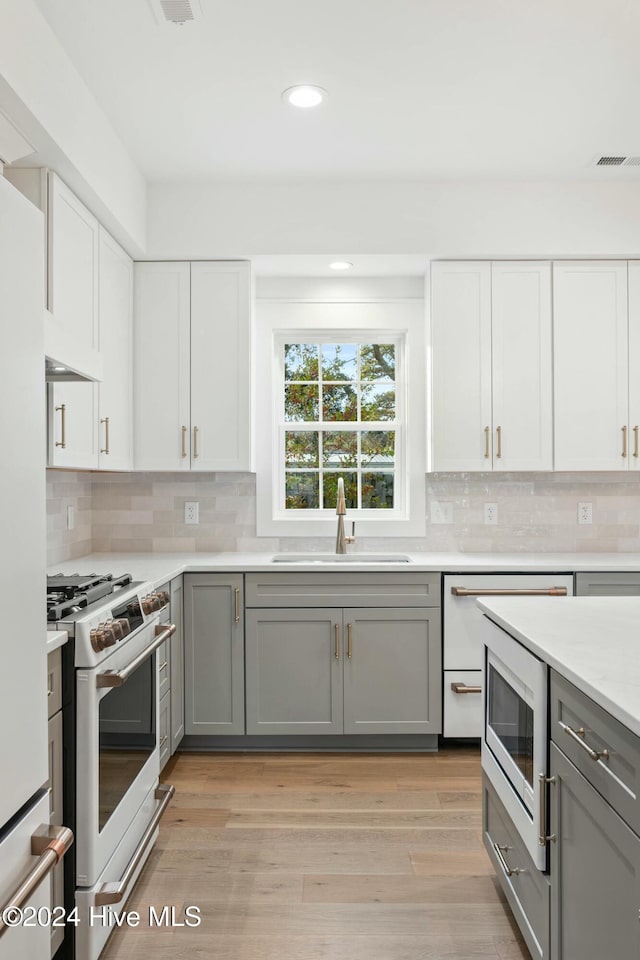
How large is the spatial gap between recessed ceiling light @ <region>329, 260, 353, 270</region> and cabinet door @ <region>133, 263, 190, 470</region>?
0.75 meters

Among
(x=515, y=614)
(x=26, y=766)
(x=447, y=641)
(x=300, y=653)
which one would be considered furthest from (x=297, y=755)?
(x=26, y=766)

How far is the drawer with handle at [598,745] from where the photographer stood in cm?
110

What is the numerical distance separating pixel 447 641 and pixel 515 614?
1.29 meters

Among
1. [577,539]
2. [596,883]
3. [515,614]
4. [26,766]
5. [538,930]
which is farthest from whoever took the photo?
[577,539]

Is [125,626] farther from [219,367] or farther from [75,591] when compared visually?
[219,367]

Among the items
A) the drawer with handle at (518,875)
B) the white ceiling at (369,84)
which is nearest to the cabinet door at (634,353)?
the white ceiling at (369,84)

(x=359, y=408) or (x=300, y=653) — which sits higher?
(x=359, y=408)

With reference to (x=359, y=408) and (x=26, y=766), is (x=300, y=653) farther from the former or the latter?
(x=26, y=766)

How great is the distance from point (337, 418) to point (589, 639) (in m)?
2.45

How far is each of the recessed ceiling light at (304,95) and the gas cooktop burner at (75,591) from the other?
6.22 ft

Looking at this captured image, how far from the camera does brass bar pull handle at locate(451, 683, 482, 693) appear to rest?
3135 millimetres

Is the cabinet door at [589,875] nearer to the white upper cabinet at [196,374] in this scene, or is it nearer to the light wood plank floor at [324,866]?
the light wood plank floor at [324,866]

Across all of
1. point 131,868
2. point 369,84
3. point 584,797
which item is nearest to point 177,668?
point 131,868

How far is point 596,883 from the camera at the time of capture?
124cm
